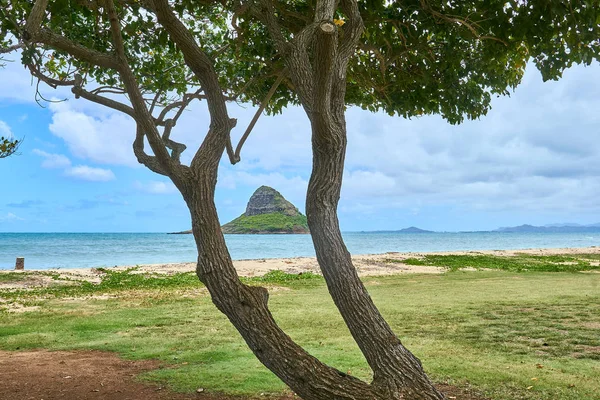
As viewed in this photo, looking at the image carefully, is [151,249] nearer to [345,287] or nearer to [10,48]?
[10,48]

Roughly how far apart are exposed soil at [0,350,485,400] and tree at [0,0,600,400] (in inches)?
63.3

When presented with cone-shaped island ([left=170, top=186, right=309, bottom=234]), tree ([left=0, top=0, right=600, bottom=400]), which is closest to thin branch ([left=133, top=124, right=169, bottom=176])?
tree ([left=0, top=0, right=600, bottom=400])

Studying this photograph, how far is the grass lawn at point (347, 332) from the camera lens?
6715mm

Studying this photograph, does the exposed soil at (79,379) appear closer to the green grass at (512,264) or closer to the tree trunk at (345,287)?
the tree trunk at (345,287)

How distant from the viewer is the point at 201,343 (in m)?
9.14

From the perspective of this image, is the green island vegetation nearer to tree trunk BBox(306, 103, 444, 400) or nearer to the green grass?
the green grass

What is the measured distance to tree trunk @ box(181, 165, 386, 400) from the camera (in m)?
4.69

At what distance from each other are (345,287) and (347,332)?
5253mm

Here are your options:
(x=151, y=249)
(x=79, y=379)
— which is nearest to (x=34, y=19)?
(x=79, y=379)

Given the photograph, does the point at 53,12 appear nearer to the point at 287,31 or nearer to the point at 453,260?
the point at 287,31

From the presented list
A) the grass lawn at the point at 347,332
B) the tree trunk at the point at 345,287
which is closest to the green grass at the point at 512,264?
the grass lawn at the point at 347,332

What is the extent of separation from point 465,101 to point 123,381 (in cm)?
575

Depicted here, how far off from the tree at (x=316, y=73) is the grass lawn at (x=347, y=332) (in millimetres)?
1883

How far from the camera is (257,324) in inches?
190
